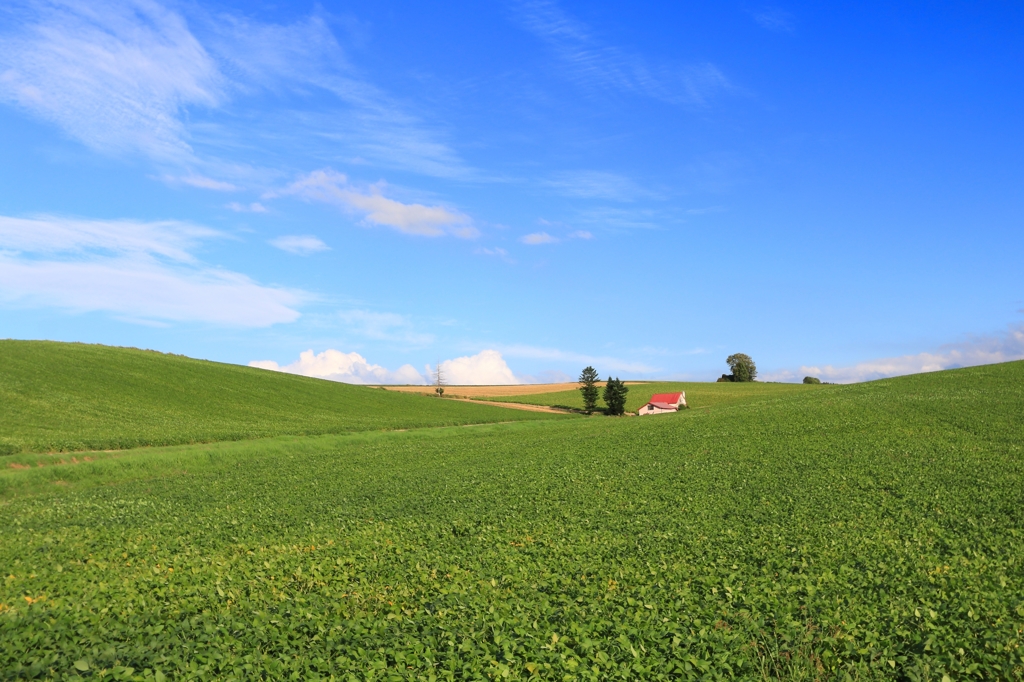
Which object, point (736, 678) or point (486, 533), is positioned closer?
point (736, 678)

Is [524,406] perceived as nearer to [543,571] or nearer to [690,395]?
[690,395]

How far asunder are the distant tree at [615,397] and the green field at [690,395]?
5336 millimetres

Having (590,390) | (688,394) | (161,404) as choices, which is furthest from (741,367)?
(161,404)

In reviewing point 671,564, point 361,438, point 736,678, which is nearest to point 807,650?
point 736,678

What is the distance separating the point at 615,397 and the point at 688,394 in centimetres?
2872

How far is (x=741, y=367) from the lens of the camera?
162 m

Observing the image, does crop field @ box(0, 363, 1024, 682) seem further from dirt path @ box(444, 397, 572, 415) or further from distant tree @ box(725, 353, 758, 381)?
distant tree @ box(725, 353, 758, 381)

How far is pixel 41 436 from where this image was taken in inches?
1766

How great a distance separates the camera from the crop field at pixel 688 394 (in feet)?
355

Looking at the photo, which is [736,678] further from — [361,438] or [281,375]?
[281,375]

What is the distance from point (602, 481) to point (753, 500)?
6.44m

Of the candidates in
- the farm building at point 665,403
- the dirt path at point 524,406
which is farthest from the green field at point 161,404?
the farm building at point 665,403

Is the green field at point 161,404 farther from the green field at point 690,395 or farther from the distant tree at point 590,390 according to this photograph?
the green field at point 690,395

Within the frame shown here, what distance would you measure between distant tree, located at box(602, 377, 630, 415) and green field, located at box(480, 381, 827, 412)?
5.34m
